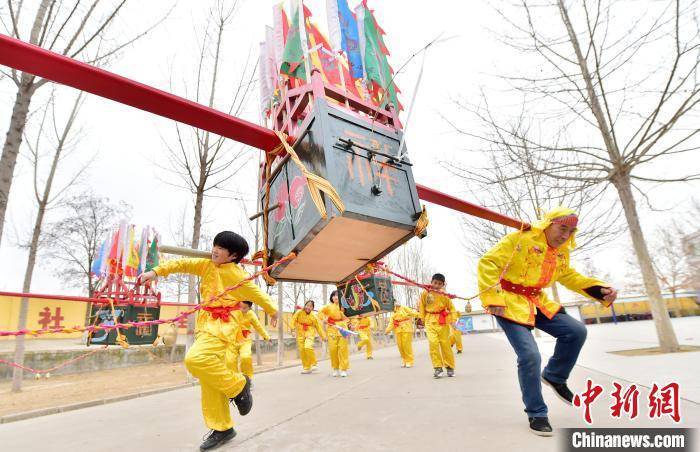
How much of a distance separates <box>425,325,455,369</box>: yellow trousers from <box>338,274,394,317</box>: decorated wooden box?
9.86 feet

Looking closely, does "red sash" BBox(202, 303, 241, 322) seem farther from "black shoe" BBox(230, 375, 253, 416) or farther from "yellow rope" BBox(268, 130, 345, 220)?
"yellow rope" BBox(268, 130, 345, 220)

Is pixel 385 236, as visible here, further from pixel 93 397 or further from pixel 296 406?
pixel 93 397

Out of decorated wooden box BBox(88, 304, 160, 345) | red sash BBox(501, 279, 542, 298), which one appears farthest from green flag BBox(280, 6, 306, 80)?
decorated wooden box BBox(88, 304, 160, 345)

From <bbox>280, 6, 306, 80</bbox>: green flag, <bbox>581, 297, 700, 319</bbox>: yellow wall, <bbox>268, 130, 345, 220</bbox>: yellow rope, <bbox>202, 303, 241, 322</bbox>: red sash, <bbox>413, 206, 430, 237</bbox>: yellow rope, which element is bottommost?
<bbox>581, 297, 700, 319</bbox>: yellow wall

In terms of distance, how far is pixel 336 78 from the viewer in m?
3.17

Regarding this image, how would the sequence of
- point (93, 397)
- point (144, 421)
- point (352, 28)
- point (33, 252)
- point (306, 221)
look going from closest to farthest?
point (306, 221) → point (352, 28) → point (144, 421) → point (93, 397) → point (33, 252)

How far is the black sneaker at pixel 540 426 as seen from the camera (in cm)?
244

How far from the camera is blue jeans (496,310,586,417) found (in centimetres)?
264

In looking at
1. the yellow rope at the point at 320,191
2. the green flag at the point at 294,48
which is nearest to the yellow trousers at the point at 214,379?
the yellow rope at the point at 320,191

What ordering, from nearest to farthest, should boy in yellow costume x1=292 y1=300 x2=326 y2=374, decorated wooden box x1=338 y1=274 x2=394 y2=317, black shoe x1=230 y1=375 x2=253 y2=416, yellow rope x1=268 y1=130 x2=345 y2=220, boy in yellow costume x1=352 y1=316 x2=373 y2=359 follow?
1. yellow rope x1=268 y1=130 x2=345 y2=220
2. black shoe x1=230 y1=375 x2=253 y2=416
3. boy in yellow costume x1=292 y1=300 x2=326 y2=374
4. decorated wooden box x1=338 y1=274 x2=394 y2=317
5. boy in yellow costume x1=352 y1=316 x2=373 y2=359

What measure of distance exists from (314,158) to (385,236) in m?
0.75

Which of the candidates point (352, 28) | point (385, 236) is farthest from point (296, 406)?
point (352, 28)

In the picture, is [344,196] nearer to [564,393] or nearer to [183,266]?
A: [183,266]

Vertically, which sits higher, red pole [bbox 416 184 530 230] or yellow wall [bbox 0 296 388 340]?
red pole [bbox 416 184 530 230]
